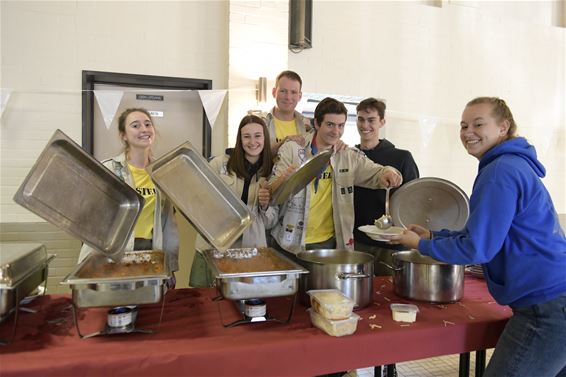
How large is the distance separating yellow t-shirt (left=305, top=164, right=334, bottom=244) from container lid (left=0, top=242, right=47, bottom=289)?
124cm

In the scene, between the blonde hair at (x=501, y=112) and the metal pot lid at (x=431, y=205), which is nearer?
the blonde hair at (x=501, y=112)

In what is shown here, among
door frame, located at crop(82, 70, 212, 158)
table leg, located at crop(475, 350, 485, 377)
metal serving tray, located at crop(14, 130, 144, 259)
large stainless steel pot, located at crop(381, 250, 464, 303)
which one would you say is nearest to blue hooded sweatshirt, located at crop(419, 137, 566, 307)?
Result: large stainless steel pot, located at crop(381, 250, 464, 303)

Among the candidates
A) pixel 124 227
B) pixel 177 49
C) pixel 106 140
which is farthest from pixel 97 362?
pixel 177 49

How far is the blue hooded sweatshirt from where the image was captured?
134 cm

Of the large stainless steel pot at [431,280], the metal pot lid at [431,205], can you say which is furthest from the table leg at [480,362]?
the metal pot lid at [431,205]

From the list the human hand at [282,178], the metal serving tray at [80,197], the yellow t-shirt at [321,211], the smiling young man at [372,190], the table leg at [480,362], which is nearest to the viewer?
the metal serving tray at [80,197]

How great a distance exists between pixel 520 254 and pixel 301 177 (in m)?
0.93

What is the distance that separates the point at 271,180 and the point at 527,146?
113cm

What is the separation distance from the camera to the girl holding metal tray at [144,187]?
2.01m

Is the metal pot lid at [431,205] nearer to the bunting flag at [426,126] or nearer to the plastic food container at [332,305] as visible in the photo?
the plastic food container at [332,305]

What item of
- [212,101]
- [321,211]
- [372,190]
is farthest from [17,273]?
[212,101]

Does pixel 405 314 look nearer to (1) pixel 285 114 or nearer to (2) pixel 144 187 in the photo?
(2) pixel 144 187

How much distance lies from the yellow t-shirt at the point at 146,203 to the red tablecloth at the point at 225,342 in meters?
0.46

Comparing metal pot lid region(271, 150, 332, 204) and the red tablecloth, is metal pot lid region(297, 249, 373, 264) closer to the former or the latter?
the red tablecloth
